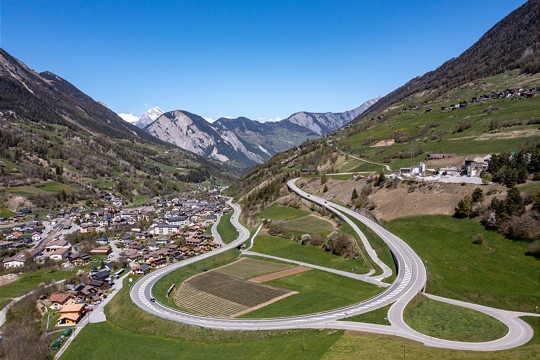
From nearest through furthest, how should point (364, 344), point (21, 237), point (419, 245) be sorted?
point (364, 344), point (419, 245), point (21, 237)

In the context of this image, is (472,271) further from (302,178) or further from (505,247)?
(302,178)

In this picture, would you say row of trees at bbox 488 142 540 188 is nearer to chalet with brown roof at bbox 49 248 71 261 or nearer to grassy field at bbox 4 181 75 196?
Result: chalet with brown roof at bbox 49 248 71 261

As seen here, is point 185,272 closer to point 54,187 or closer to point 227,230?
point 227,230

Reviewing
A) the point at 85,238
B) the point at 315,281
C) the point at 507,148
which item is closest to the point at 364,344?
the point at 315,281

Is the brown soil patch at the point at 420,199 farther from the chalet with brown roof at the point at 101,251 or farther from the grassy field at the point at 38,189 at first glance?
the grassy field at the point at 38,189

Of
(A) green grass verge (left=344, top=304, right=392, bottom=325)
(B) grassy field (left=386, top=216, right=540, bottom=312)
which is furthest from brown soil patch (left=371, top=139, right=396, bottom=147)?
(A) green grass verge (left=344, top=304, right=392, bottom=325)

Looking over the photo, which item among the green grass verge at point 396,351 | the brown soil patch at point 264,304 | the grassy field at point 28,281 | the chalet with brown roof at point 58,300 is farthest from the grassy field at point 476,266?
the grassy field at point 28,281
